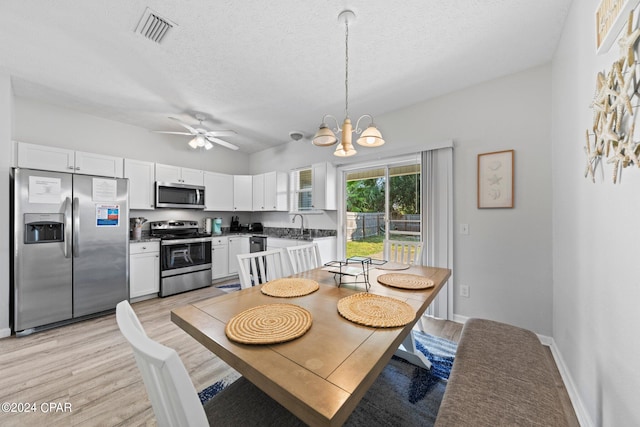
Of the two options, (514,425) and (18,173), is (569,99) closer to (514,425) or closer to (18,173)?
(514,425)

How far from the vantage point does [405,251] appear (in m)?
2.60

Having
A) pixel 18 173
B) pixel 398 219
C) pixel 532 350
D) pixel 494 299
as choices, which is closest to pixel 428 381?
pixel 532 350

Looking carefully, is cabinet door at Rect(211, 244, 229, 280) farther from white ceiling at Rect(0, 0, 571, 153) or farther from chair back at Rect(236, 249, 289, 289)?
chair back at Rect(236, 249, 289, 289)

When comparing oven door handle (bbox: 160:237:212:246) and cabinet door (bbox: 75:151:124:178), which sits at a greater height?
cabinet door (bbox: 75:151:124:178)

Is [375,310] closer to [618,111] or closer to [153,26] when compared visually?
[618,111]

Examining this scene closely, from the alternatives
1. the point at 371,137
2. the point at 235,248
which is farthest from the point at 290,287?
the point at 235,248

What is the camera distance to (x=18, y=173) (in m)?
2.48

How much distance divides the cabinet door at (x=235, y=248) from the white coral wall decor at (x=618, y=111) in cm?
451

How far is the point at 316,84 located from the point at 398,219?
6.60 ft

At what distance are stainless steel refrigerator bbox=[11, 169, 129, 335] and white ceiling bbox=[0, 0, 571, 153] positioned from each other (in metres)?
1.14

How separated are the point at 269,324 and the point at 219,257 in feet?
12.0

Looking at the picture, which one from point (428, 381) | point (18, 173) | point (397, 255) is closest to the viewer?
point (428, 381)

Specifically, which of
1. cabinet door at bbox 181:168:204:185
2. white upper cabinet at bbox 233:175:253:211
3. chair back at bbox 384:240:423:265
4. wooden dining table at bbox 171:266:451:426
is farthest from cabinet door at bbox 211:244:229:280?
wooden dining table at bbox 171:266:451:426

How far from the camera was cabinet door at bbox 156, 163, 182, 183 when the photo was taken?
153 inches
